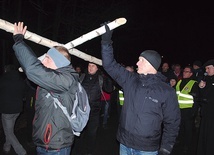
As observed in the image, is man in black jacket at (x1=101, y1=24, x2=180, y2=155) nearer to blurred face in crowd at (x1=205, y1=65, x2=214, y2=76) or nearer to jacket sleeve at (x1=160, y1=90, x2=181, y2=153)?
jacket sleeve at (x1=160, y1=90, x2=181, y2=153)

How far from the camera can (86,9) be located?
1555 cm

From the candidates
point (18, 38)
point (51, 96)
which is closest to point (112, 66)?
point (51, 96)

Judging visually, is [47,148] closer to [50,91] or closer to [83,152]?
[50,91]

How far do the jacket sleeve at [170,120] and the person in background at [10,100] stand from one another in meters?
3.54

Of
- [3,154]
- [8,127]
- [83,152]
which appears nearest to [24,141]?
[3,154]

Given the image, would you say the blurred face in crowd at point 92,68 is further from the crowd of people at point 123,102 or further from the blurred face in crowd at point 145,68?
the blurred face in crowd at point 145,68

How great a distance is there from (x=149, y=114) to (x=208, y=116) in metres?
2.59

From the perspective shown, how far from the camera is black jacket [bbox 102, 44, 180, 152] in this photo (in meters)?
3.11

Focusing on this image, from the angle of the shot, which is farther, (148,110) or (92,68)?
(92,68)

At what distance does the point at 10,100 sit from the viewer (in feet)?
17.3

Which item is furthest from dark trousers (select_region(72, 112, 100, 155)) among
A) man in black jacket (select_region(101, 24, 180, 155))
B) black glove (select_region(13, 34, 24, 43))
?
black glove (select_region(13, 34, 24, 43))

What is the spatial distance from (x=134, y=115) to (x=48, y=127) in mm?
1174

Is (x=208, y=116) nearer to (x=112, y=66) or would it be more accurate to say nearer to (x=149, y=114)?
(x=149, y=114)

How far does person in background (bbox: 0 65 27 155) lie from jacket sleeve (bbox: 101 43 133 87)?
2.85m
